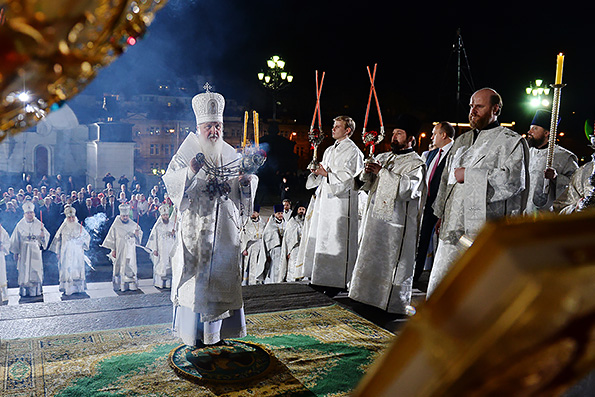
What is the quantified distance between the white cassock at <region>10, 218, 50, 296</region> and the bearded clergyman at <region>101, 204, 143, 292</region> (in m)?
1.66

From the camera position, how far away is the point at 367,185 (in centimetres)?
673

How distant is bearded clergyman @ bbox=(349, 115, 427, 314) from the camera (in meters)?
6.14

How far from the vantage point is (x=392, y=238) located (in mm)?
6230

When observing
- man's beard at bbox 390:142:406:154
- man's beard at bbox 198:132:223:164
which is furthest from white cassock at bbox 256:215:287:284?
man's beard at bbox 198:132:223:164

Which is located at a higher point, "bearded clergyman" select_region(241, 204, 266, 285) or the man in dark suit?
the man in dark suit

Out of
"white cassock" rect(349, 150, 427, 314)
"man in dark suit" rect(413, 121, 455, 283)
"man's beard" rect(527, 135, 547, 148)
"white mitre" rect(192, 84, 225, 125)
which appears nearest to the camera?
"white mitre" rect(192, 84, 225, 125)

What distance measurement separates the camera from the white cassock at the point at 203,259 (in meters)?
Result: 4.36

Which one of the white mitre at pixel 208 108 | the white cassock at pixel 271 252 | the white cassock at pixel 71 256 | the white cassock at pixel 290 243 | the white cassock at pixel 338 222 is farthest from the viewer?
the white cassock at pixel 271 252

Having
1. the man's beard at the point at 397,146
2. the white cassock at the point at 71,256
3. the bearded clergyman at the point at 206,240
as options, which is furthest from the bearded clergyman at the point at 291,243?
the bearded clergyman at the point at 206,240

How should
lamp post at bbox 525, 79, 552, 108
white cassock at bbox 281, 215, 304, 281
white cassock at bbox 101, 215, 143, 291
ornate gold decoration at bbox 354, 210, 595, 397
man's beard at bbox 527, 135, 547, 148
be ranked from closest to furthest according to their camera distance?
ornate gold decoration at bbox 354, 210, 595, 397 → man's beard at bbox 527, 135, 547, 148 → white cassock at bbox 281, 215, 304, 281 → white cassock at bbox 101, 215, 143, 291 → lamp post at bbox 525, 79, 552, 108

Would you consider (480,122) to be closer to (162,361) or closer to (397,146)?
(397,146)

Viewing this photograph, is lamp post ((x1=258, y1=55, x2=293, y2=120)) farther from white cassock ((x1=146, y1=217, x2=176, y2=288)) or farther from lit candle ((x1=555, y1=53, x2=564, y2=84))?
lit candle ((x1=555, y1=53, x2=564, y2=84))

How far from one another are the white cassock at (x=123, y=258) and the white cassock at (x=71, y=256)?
73 cm

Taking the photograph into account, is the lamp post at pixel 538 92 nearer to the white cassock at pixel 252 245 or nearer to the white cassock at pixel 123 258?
the white cassock at pixel 252 245
